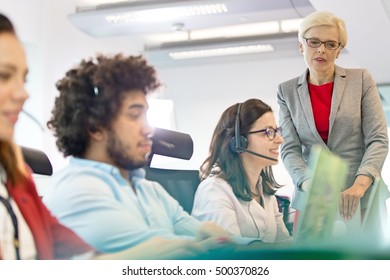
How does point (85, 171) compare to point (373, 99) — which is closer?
point (85, 171)

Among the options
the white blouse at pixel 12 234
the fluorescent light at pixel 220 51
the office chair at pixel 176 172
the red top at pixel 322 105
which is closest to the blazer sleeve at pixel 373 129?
the red top at pixel 322 105

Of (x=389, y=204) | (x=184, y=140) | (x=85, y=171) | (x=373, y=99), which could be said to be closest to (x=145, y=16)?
(x=184, y=140)

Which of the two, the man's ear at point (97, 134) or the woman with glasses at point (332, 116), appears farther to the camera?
the woman with glasses at point (332, 116)

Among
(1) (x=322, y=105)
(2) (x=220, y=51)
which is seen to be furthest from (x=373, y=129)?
(2) (x=220, y=51)

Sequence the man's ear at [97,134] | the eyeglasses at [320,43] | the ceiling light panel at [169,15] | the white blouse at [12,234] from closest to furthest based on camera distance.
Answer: the white blouse at [12,234], the man's ear at [97,134], the eyeglasses at [320,43], the ceiling light panel at [169,15]

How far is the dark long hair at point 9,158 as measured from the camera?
2.29m

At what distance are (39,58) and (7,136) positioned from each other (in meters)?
0.33

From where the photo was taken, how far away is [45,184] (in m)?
2.32

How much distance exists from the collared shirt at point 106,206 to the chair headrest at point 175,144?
14 cm

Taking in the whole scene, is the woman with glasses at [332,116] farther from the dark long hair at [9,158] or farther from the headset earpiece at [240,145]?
the dark long hair at [9,158]

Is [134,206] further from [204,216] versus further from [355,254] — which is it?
[355,254]

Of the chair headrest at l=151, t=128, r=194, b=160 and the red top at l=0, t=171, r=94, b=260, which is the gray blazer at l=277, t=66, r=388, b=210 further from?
the red top at l=0, t=171, r=94, b=260

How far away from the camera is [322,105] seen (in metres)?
2.47

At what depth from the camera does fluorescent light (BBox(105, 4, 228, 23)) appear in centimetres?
257
